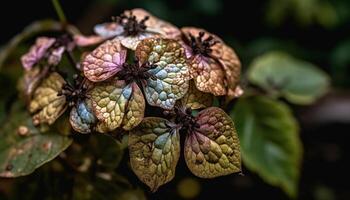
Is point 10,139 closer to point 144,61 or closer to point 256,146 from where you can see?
point 144,61

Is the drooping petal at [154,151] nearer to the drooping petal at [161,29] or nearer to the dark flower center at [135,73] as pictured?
the dark flower center at [135,73]

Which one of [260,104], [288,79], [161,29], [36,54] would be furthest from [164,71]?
[288,79]

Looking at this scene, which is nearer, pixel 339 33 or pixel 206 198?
pixel 206 198

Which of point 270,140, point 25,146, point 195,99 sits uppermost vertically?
point 195,99

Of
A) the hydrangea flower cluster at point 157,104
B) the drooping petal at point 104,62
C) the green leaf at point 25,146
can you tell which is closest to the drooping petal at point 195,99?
the hydrangea flower cluster at point 157,104

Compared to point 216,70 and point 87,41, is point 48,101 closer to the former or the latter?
point 87,41

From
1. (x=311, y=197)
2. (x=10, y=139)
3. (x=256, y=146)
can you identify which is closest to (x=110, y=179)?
(x=10, y=139)
